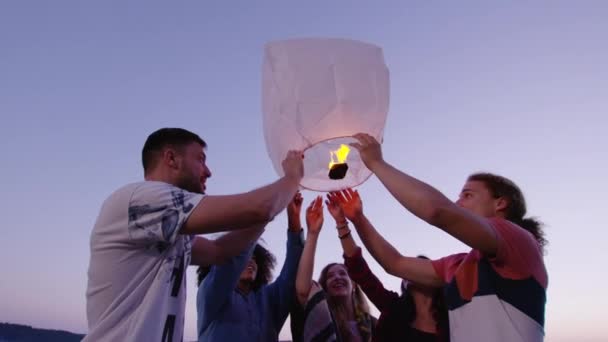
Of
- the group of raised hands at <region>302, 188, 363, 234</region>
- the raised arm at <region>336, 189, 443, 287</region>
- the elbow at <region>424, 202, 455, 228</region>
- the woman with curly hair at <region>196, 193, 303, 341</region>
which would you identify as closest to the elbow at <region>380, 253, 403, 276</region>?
the raised arm at <region>336, 189, 443, 287</region>

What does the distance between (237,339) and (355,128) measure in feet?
5.57

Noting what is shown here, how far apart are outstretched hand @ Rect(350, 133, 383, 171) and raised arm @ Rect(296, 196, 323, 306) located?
4.35ft

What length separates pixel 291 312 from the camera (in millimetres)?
3668

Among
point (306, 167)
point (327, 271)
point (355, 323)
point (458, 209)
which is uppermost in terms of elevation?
point (306, 167)

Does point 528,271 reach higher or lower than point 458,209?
lower

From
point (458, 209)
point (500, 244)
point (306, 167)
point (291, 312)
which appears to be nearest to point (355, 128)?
point (306, 167)

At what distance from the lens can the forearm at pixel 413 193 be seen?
204 centimetres

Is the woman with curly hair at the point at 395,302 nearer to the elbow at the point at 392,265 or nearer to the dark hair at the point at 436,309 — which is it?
the dark hair at the point at 436,309

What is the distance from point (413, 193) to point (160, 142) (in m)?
1.20

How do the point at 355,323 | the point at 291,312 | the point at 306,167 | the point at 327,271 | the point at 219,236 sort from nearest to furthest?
the point at 306,167
the point at 219,236
the point at 291,312
the point at 355,323
the point at 327,271

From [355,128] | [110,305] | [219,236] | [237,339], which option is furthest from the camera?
[237,339]

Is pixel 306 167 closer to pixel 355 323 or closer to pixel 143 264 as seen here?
pixel 143 264

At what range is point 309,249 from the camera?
3.57 meters

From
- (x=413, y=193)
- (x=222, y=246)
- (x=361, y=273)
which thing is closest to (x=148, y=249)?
(x=222, y=246)
